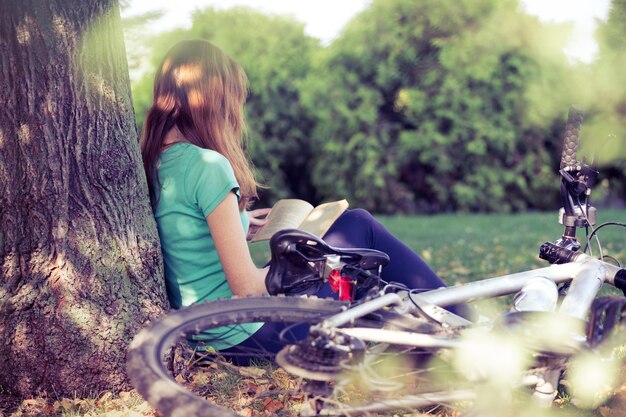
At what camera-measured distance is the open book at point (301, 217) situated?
258 centimetres

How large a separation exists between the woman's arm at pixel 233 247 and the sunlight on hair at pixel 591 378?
1.05m

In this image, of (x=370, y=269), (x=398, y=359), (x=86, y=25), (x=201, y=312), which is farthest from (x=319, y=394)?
(x=86, y=25)

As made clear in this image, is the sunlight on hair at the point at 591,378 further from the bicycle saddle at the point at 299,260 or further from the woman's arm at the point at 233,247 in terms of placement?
the woman's arm at the point at 233,247

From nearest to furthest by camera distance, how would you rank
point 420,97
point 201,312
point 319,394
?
point 319,394 → point 201,312 → point 420,97

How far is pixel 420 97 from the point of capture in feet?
38.2

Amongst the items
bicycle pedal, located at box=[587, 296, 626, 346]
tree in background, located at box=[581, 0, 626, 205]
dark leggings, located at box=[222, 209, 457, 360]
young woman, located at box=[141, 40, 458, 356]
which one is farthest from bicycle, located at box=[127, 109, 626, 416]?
tree in background, located at box=[581, 0, 626, 205]

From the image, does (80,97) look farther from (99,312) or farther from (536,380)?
(536,380)

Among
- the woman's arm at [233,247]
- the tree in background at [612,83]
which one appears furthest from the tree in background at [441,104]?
the woman's arm at [233,247]

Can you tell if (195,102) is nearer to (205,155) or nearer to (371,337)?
(205,155)

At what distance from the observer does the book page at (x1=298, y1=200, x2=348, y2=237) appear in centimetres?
256

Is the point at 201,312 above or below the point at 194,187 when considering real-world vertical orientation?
below

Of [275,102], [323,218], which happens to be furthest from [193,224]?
[275,102]

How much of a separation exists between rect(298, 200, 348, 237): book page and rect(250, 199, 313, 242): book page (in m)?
0.03

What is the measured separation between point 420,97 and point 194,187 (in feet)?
31.9
